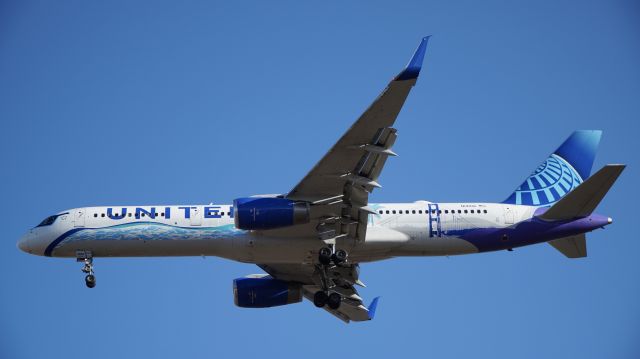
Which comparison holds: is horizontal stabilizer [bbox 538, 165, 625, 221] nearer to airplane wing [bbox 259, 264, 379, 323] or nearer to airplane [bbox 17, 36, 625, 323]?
airplane [bbox 17, 36, 625, 323]

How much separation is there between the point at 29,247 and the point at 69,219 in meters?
2.47

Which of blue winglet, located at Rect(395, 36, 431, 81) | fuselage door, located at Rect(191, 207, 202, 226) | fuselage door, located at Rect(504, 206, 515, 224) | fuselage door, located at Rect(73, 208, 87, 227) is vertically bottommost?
fuselage door, located at Rect(504, 206, 515, 224)

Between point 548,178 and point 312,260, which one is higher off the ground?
point 548,178

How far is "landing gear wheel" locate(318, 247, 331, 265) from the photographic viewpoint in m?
39.5

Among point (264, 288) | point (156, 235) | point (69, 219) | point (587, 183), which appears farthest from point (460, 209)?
point (69, 219)

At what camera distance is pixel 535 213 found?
133ft

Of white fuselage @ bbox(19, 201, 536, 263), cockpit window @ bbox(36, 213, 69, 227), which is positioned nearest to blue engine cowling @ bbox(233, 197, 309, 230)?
white fuselage @ bbox(19, 201, 536, 263)

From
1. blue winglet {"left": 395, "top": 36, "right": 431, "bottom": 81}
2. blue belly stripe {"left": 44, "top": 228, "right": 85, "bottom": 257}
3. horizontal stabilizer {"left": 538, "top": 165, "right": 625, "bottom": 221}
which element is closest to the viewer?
blue winglet {"left": 395, "top": 36, "right": 431, "bottom": 81}

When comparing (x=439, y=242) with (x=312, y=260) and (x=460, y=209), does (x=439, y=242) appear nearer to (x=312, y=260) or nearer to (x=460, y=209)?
(x=460, y=209)

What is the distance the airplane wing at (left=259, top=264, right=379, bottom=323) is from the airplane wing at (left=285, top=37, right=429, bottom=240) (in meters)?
5.28

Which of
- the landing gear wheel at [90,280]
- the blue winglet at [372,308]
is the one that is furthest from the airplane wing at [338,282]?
the landing gear wheel at [90,280]

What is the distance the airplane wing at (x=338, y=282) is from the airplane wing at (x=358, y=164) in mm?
5285

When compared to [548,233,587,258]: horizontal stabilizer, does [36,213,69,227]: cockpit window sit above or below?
above

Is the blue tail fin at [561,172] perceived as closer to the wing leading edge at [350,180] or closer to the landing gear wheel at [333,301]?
the wing leading edge at [350,180]
